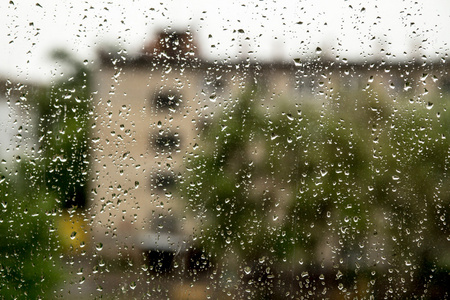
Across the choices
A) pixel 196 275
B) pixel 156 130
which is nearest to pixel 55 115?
pixel 156 130

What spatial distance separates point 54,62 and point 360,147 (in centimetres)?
94

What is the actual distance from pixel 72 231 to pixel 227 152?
51cm

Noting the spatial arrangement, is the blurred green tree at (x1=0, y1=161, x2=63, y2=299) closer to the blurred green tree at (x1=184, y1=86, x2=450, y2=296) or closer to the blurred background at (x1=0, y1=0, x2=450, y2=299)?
the blurred background at (x1=0, y1=0, x2=450, y2=299)

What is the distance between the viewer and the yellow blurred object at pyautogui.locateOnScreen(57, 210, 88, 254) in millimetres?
1010

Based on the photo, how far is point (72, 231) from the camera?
1010 mm

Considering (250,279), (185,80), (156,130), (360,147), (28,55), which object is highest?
(28,55)

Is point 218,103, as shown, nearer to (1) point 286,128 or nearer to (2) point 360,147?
(1) point 286,128

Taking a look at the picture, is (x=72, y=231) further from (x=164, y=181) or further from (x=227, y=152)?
(x=227, y=152)

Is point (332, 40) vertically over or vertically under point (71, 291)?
over

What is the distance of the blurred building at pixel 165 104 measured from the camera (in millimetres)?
1012

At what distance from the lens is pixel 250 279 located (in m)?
1.02

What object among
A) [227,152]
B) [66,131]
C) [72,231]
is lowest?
[72,231]

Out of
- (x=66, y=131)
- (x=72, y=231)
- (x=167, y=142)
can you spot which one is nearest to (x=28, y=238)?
(x=72, y=231)

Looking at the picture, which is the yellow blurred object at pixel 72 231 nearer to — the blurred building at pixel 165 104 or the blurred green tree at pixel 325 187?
the blurred building at pixel 165 104
